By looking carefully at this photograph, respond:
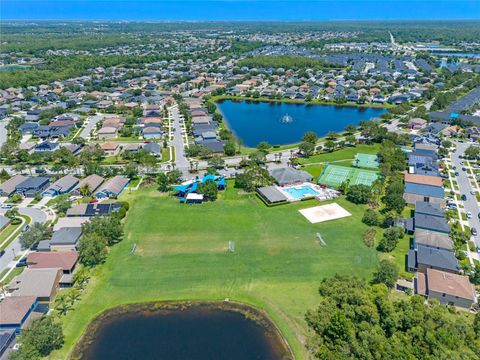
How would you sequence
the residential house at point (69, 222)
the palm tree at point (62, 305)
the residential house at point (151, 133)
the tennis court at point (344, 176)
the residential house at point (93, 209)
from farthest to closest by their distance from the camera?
the residential house at point (151, 133)
the tennis court at point (344, 176)
the residential house at point (93, 209)
the residential house at point (69, 222)
the palm tree at point (62, 305)

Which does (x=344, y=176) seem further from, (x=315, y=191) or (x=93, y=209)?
(x=93, y=209)

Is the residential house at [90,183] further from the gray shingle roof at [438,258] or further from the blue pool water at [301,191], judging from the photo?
the gray shingle roof at [438,258]

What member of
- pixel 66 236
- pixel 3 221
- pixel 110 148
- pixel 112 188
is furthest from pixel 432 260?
pixel 110 148

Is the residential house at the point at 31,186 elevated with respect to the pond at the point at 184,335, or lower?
elevated

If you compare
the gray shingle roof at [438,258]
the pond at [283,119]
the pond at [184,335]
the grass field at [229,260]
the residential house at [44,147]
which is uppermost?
the gray shingle roof at [438,258]

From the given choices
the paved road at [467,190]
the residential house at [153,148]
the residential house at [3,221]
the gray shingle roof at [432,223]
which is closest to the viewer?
the gray shingle roof at [432,223]

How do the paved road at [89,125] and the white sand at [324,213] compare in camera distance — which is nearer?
the white sand at [324,213]

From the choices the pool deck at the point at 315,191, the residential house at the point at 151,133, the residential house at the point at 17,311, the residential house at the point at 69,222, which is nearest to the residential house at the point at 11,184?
the residential house at the point at 69,222
